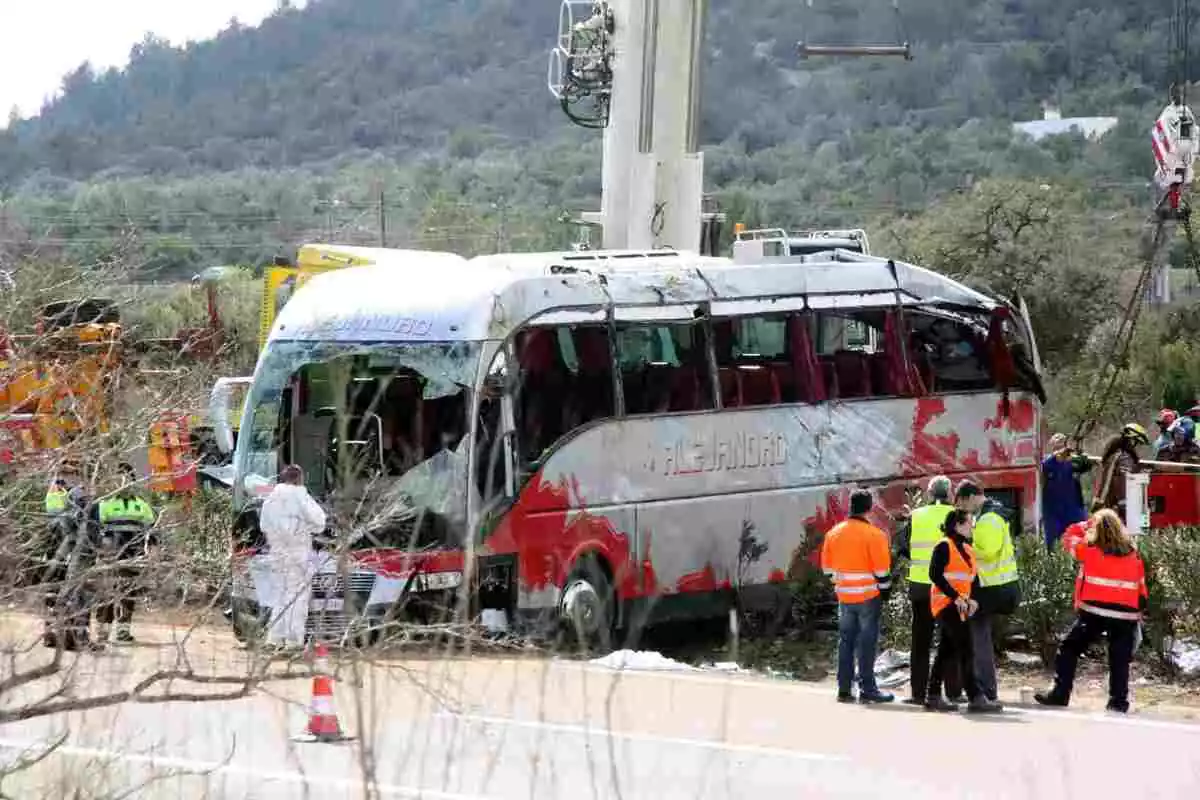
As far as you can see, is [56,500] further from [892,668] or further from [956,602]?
[892,668]

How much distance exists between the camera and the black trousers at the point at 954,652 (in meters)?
14.5

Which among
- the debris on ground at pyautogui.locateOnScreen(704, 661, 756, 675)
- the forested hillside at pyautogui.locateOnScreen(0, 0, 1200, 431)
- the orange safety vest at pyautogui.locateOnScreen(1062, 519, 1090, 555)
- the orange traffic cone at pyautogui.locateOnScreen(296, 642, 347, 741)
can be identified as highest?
the forested hillside at pyautogui.locateOnScreen(0, 0, 1200, 431)

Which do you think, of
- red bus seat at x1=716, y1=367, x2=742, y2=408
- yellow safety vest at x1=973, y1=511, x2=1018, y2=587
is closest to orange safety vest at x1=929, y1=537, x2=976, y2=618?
yellow safety vest at x1=973, y1=511, x2=1018, y2=587

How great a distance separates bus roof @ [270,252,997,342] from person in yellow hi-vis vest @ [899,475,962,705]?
155 inches

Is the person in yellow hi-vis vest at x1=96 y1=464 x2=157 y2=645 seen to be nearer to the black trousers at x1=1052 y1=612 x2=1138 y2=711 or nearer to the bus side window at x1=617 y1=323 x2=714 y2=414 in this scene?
the black trousers at x1=1052 y1=612 x2=1138 y2=711

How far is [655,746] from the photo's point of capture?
12344mm

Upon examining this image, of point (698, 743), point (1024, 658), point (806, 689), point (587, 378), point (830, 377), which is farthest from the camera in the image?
point (830, 377)

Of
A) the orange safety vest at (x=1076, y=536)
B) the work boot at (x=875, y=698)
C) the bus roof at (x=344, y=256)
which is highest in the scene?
the bus roof at (x=344, y=256)

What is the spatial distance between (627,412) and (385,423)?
2.18 meters

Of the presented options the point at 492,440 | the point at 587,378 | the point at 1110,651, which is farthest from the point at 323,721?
the point at 587,378

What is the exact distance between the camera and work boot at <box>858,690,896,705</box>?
1501 centimetres

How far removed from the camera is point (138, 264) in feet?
30.4

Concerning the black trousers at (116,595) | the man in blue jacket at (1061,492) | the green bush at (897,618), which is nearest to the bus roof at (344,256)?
the man in blue jacket at (1061,492)

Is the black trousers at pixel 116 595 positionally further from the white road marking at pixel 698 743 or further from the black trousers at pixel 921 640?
the black trousers at pixel 921 640
